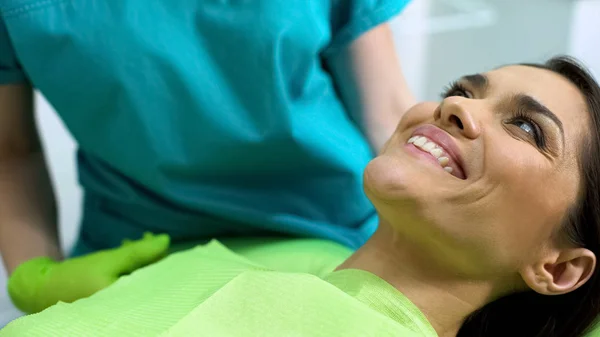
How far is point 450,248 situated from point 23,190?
2.14 feet

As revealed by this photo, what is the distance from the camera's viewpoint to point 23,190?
103cm

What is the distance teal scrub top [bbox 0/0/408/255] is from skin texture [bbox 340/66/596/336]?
18 cm

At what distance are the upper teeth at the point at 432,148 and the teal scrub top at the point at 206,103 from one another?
0.64ft

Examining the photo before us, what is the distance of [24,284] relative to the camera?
2.99ft

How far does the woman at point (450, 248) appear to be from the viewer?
696 millimetres

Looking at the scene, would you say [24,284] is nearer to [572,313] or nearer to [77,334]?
[77,334]

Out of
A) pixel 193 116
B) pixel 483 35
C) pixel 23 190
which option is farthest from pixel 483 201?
pixel 483 35

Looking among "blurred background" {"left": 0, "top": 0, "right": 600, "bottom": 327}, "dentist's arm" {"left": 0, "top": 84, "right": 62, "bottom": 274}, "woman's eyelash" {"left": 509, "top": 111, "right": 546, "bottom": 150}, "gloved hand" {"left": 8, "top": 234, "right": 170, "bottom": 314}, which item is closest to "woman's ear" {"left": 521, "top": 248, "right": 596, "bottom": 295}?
"woman's eyelash" {"left": 509, "top": 111, "right": 546, "bottom": 150}

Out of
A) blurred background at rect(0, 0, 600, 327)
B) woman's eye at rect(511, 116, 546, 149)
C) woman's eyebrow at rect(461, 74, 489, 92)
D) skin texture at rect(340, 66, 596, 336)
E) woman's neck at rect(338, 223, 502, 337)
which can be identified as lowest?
blurred background at rect(0, 0, 600, 327)

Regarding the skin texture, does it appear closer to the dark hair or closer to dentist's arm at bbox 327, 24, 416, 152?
the dark hair

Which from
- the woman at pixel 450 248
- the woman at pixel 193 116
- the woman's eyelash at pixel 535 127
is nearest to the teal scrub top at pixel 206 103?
the woman at pixel 193 116

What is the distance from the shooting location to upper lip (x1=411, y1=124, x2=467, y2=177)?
73cm

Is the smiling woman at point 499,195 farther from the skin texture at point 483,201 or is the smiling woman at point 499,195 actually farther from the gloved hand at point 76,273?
the gloved hand at point 76,273

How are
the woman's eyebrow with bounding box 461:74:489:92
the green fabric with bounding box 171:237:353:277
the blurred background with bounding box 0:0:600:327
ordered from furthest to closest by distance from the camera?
1. the blurred background with bounding box 0:0:600:327
2. the green fabric with bounding box 171:237:353:277
3. the woman's eyebrow with bounding box 461:74:489:92
